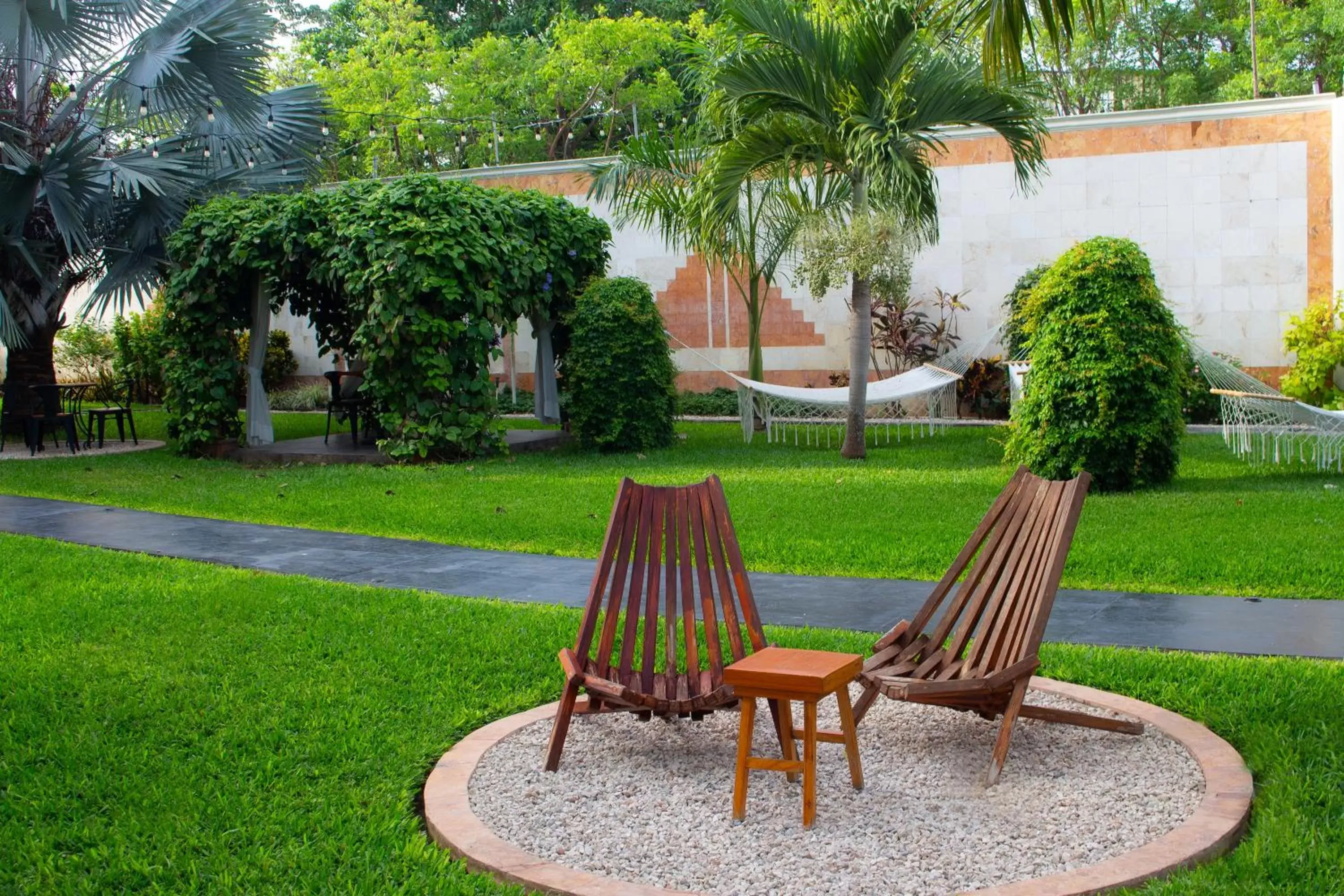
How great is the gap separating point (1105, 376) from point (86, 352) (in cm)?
1968

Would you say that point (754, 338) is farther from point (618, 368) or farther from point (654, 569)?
point (654, 569)

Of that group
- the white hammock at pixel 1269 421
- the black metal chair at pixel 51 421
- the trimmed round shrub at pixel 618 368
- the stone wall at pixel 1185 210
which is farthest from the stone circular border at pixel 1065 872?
the stone wall at pixel 1185 210

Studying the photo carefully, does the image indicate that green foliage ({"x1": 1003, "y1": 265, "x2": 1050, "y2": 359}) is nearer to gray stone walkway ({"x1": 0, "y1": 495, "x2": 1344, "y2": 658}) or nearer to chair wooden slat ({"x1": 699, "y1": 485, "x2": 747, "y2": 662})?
gray stone walkway ({"x1": 0, "y1": 495, "x2": 1344, "y2": 658})

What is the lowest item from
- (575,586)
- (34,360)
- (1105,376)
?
(575,586)

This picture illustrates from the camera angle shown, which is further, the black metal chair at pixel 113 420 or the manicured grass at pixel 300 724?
the black metal chair at pixel 113 420

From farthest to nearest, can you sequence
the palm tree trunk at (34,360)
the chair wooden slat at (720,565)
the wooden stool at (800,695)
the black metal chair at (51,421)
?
the palm tree trunk at (34,360)
the black metal chair at (51,421)
the chair wooden slat at (720,565)
the wooden stool at (800,695)

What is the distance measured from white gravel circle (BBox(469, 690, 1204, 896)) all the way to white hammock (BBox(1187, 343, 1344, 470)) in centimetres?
675

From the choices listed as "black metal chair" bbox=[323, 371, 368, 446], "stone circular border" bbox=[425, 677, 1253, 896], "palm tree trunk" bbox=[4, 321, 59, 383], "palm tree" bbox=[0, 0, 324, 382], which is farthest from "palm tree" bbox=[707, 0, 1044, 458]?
"palm tree trunk" bbox=[4, 321, 59, 383]

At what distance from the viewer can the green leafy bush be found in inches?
725

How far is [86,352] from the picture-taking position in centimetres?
2270

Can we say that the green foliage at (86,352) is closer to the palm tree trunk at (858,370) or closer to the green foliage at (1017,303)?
the palm tree trunk at (858,370)

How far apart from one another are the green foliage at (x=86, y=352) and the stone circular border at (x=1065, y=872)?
2121 cm

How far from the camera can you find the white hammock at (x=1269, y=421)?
9922 mm

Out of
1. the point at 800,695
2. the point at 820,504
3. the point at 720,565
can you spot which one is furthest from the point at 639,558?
the point at 820,504
